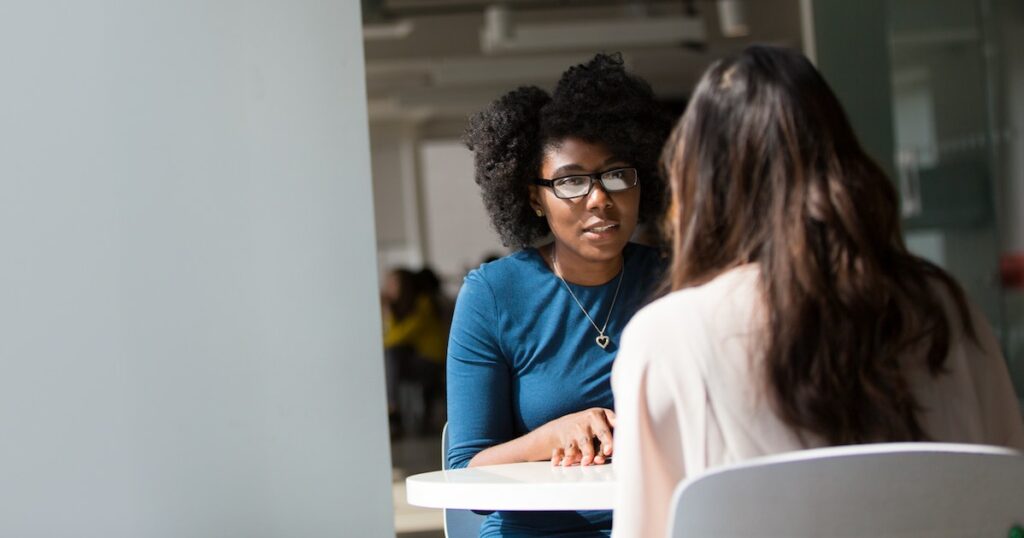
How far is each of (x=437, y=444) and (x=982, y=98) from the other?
4.43m

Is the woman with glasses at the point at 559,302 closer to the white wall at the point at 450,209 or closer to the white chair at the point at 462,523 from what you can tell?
the white chair at the point at 462,523

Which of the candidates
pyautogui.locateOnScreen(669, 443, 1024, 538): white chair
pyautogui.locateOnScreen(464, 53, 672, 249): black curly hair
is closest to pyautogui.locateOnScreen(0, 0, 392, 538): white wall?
pyautogui.locateOnScreen(464, 53, 672, 249): black curly hair

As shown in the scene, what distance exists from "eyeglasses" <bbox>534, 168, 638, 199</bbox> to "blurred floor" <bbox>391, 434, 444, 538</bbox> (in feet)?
2.42

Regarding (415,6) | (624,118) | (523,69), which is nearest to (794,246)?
(624,118)

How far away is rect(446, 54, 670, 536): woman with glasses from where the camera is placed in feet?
7.24

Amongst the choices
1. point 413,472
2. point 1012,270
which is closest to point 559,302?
point 1012,270

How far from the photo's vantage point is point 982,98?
5.52 metres

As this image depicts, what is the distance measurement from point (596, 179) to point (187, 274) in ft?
2.70

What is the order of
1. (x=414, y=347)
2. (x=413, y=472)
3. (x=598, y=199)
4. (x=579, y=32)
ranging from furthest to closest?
(x=414, y=347)
(x=579, y=32)
(x=413, y=472)
(x=598, y=199)

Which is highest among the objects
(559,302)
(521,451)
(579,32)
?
(579,32)

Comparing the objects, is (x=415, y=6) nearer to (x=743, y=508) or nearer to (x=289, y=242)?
(x=289, y=242)

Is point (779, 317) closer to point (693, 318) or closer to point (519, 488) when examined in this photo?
point (693, 318)

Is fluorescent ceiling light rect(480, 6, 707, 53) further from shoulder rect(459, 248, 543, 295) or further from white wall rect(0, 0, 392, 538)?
shoulder rect(459, 248, 543, 295)

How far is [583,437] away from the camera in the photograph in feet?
6.58
